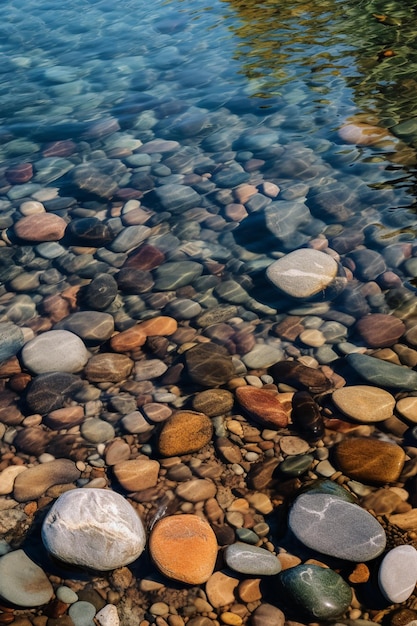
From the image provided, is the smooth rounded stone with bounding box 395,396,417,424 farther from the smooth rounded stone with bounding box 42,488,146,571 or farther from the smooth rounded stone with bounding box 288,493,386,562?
the smooth rounded stone with bounding box 42,488,146,571

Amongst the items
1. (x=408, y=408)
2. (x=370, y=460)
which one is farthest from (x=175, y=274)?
(x=370, y=460)

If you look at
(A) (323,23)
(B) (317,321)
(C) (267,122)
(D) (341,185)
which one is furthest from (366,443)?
(A) (323,23)

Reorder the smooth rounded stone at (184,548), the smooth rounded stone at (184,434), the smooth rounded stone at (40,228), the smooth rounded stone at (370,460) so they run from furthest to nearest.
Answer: the smooth rounded stone at (40,228) < the smooth rounded stone at (184,434) < the smooth rounded stone at (370,460) < the smooth rounded stone at (184,548)

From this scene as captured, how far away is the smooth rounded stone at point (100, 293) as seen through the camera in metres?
4.80

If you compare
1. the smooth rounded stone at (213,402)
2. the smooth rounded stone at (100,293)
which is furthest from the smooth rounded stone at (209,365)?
the smooth rounded stone at (100,293)

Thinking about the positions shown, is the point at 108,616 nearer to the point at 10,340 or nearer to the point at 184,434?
the point at 184,434

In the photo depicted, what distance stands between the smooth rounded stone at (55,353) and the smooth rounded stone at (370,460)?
197 centimetres

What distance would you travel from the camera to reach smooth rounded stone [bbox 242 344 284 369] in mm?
4199

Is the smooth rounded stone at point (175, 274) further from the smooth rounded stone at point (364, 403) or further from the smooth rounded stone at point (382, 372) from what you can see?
the smooth rounded stone at point (364, 403)

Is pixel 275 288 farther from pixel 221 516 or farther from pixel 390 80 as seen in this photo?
pixel 390 80

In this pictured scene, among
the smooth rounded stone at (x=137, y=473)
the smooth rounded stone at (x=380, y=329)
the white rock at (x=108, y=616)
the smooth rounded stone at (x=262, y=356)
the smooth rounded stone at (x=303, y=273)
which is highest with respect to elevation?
the smooth rounded stone at (x=303, y=273)

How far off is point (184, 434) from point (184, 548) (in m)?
0.78

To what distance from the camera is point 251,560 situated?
9.66ft

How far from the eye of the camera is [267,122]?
716 centimetres
